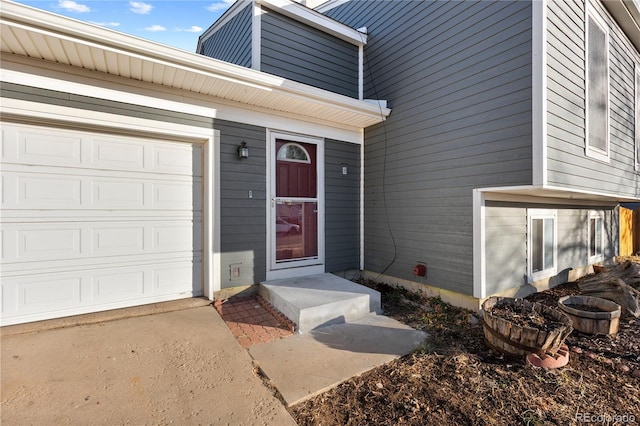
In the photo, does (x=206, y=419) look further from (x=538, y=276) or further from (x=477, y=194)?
(x=538, y=276)

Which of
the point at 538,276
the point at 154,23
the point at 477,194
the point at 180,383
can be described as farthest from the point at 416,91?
the point at 180,383

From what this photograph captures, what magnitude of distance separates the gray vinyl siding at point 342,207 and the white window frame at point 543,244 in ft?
8.37

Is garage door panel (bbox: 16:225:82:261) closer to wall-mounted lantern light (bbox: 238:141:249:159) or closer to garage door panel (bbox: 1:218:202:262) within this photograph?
garage door panel (bbox: 1:218:202:262)

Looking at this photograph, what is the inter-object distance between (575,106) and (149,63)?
508 centimetres

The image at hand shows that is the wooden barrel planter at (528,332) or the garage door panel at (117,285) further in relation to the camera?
the garage door panel at (117,285)

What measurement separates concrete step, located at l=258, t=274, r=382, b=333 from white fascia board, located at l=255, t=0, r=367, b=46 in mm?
4029

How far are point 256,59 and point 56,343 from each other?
159 inches

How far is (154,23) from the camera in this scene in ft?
12.3

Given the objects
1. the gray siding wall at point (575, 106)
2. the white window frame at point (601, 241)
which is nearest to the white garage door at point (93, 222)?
the gray siding wall at point (575, 106)

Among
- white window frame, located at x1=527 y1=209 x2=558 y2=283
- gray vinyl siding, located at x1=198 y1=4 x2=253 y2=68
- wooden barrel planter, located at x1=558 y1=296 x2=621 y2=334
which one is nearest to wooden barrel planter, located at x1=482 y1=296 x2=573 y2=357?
wooden barrel planter, located at x1=558 y1=296 x2=621 y2=334

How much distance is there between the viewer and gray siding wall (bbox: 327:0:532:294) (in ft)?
11.4

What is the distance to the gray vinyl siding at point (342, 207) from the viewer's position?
5000mm

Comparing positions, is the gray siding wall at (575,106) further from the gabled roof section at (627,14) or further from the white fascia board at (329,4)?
the white fascia board at (329,4)

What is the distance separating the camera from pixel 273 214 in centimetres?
449
